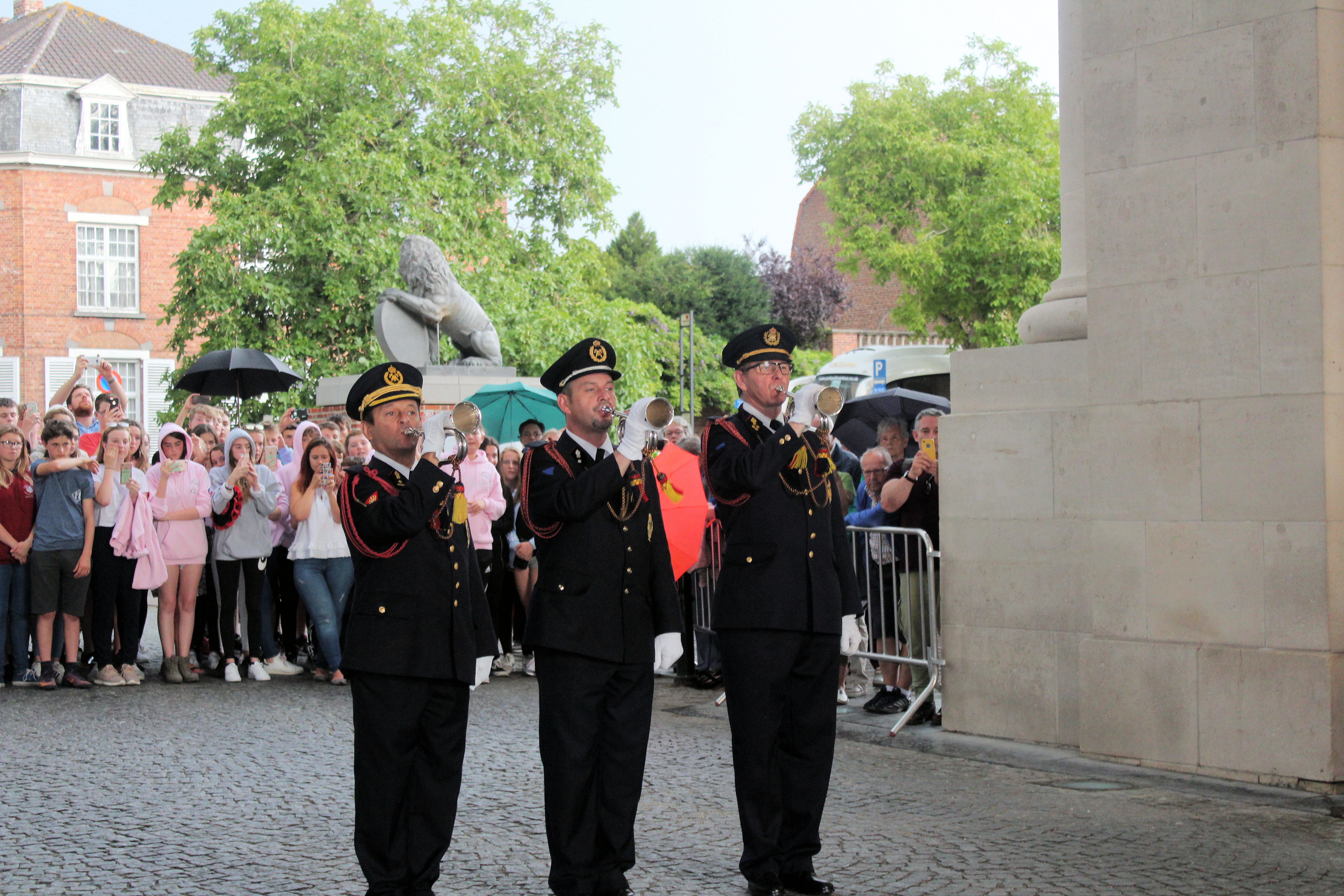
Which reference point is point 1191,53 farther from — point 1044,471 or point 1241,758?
point 1241,758

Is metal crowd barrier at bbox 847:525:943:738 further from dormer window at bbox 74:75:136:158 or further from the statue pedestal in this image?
dormer window at bbox 74:75:136:158

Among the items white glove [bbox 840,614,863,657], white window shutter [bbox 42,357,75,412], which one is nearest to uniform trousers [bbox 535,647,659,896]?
white glove [bbox 840,614,863,657]

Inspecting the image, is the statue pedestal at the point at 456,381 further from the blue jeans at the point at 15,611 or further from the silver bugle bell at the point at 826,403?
the silver bugle bell at the point at 826,403

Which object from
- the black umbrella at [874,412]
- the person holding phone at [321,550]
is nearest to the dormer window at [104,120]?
the black umbrella at [874,412]

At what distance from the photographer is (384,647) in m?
4.75

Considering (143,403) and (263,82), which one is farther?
(143,403)

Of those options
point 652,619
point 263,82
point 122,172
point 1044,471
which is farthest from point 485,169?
point 652,619

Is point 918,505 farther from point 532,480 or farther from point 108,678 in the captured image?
point 108,678

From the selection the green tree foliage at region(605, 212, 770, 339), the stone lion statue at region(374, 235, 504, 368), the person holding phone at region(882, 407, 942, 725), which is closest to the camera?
the person holding phone at region(882, 407, 942, 725)

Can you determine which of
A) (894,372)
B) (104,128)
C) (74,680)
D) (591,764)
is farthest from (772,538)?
(104,128)

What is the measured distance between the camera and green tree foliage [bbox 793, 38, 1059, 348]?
3956 centimetres

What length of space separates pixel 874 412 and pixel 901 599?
5517mm

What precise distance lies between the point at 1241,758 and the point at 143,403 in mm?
39281

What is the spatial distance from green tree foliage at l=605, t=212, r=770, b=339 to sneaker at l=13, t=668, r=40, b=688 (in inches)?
1896
